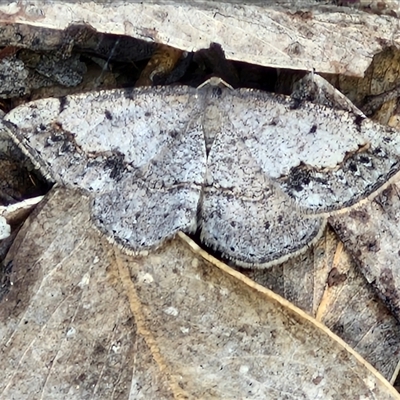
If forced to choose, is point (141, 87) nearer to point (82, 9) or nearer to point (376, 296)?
point (82, 9)

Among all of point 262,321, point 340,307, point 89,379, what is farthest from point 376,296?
point 89,379

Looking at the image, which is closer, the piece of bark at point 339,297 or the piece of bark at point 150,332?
the piece of bark at point 150,332

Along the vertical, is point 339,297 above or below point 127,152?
below

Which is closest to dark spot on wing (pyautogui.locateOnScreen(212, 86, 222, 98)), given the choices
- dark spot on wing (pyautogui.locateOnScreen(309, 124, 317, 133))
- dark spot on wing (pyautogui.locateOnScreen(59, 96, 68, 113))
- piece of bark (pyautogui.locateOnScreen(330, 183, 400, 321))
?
dark spot on wing (pyautogui.locateOnScreen(309, 124, 317, 133))

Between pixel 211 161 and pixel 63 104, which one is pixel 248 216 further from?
pixel 63 104

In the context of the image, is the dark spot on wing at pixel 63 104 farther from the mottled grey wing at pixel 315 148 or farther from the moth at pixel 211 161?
the mottled grey wing at pixel 315 148

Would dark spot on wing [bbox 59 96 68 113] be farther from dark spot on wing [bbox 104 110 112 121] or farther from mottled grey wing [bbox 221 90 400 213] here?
mottled grey wing [bbox 221 90 400 213]

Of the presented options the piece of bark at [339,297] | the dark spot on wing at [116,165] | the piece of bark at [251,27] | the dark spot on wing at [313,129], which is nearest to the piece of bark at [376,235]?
the piece of bark at [339,297]

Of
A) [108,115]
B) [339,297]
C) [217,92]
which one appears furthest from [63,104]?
[339,297]

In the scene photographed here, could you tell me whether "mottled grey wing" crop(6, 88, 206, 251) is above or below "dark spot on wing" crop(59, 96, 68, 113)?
below
